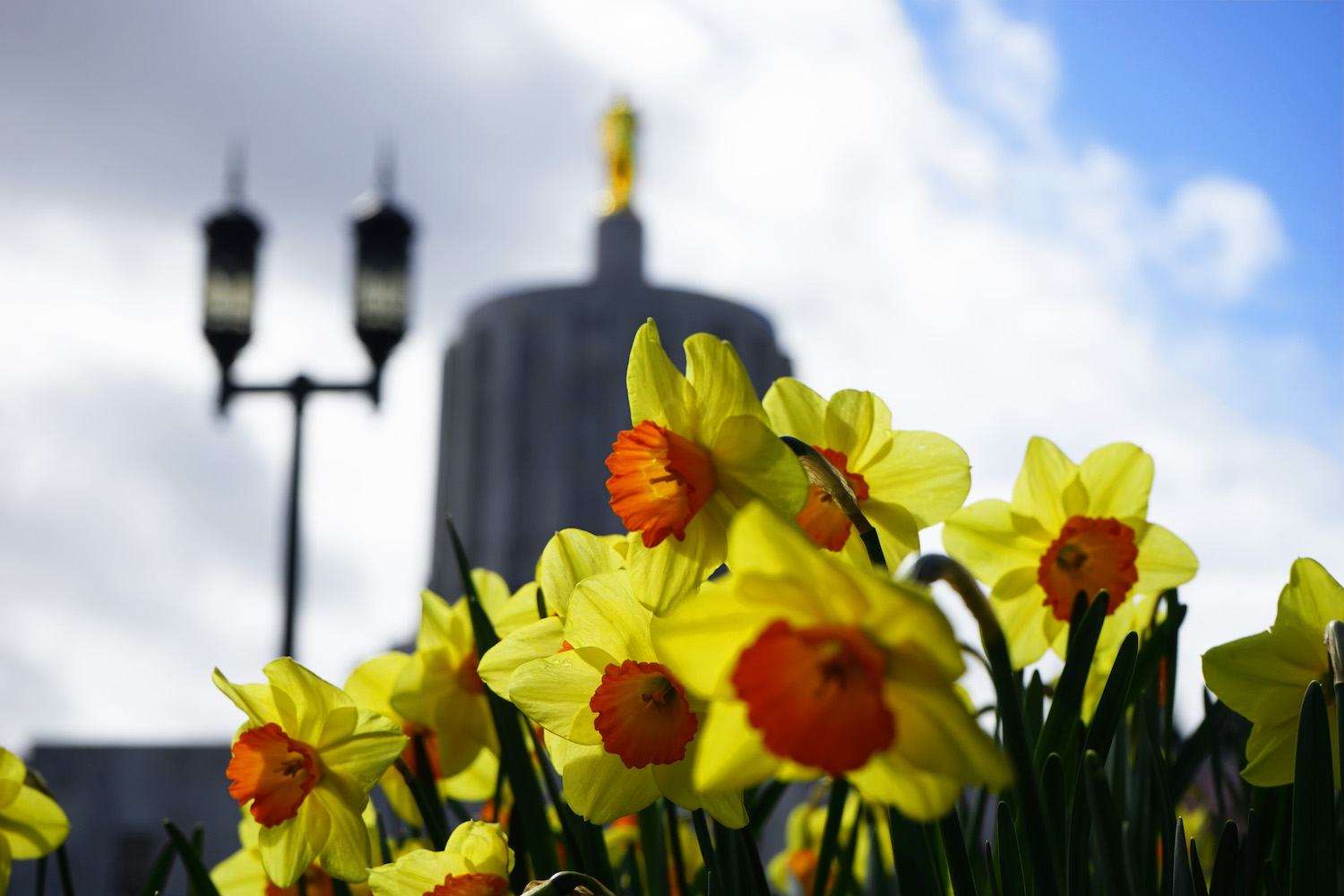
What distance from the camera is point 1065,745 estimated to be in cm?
55

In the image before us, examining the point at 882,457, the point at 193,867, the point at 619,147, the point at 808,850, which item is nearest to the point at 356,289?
the point at 808,850

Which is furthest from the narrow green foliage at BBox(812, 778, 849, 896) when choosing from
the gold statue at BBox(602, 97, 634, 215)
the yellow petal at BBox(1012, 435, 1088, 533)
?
the gold statue at BBox(602, 97, 634, 215)

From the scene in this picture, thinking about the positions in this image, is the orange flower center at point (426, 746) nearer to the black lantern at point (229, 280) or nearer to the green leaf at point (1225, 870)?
the green leaf at point (1225, 870)

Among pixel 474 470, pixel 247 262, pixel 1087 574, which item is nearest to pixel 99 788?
pixel 247 262

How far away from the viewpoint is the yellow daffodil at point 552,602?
56 cm

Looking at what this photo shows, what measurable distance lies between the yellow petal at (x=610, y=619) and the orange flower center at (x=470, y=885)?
7.0 inches

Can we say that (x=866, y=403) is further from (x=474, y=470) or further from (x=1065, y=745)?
(x=474, y=470)

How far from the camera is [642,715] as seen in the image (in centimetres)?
45

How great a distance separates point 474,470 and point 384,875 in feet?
28.6

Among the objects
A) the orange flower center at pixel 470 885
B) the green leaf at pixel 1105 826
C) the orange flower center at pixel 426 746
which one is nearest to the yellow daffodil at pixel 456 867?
the orange flower center at pixel 470 885

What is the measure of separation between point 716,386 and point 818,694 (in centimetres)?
18

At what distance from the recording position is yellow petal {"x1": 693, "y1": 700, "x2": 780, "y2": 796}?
283 millimetres

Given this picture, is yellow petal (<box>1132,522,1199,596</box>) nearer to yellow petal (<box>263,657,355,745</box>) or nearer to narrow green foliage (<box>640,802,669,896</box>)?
narrow green foliage (<box>640,802,669,896</box>)

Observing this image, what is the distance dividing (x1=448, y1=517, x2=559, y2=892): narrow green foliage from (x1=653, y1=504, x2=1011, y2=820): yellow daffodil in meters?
0.42
